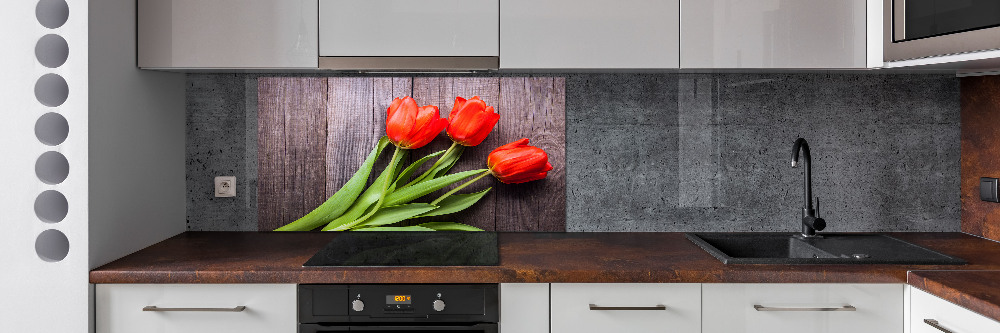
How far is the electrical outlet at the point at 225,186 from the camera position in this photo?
2232mm

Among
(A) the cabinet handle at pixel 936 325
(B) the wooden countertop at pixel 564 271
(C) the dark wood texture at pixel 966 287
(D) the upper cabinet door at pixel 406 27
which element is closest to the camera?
(C) the dark wood texture at pixel 966 287

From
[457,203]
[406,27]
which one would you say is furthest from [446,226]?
[406,27]

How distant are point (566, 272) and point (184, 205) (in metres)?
1.38

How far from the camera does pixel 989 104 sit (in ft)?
6.75

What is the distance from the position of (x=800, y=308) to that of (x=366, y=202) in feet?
4.39

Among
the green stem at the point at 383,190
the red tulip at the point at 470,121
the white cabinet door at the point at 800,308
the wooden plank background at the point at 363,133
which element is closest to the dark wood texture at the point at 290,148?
the wooden plank background at the point at 363,133

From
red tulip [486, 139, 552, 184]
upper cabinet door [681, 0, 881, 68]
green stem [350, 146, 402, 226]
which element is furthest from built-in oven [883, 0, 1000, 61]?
green stem [350, 146, 402, 226]

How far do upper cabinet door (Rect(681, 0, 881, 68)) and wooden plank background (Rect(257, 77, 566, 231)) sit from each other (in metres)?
0.50

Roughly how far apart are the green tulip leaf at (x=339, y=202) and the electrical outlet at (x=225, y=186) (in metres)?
0.24

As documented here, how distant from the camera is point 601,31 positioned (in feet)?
6.16

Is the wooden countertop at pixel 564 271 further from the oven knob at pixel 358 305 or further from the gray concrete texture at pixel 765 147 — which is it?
the gray concrete texture at pixel 765 147

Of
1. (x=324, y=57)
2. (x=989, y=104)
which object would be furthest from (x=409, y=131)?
(x=989, y=104)
